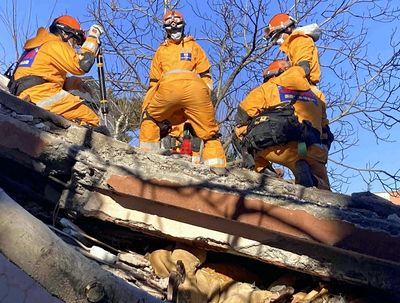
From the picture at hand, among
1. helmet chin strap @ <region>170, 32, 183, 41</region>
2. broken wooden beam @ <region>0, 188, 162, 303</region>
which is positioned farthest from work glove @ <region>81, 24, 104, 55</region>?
broken wooden beam @ <region>0, 188, 162, 303</region>

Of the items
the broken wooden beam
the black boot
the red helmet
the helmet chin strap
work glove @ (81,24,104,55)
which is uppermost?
the red helmet

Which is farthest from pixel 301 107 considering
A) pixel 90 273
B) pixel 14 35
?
pixel 14 35

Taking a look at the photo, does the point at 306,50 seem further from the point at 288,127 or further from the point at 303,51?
the point at 288,127

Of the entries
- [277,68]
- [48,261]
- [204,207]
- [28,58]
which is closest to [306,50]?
[277,68]

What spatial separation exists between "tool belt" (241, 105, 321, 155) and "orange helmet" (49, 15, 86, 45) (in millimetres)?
2525

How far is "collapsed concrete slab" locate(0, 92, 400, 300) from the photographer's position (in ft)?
9.81

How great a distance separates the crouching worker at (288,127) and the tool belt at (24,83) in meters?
2.25

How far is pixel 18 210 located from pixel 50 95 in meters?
5.37

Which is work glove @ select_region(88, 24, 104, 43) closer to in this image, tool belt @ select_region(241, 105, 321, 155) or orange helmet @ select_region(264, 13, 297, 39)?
orange helmet @ select_region(264, 13, 297, 39)

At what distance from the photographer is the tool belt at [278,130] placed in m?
6.08

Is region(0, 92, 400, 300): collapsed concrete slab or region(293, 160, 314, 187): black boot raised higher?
region(293, 160, 314, 187): black boot

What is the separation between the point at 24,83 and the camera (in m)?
6.80

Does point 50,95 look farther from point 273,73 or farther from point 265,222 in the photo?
point 265,222

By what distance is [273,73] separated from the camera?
6.84m
